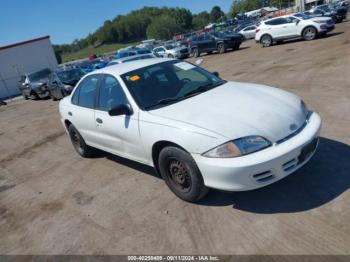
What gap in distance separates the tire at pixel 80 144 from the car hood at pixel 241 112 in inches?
94.5

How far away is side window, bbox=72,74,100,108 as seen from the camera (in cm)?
505

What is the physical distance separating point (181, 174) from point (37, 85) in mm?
17328

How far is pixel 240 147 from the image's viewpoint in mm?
3234

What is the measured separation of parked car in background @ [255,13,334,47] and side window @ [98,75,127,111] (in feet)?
58.7

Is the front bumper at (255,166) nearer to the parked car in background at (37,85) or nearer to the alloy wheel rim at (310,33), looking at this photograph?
the parked car in background at (37,85)

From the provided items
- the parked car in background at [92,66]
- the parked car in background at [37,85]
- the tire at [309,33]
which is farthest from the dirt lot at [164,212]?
the tire at [309,33]

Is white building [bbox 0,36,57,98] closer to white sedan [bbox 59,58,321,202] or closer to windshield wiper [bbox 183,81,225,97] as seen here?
white sedan [bbox 59,58,321,202]

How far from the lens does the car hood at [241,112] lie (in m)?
3.35

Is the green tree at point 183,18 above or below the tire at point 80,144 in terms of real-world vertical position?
above

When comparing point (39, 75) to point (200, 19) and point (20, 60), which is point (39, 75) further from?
point (200, 19)

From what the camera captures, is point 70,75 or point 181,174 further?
point 70,75

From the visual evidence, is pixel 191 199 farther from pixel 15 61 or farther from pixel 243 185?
pixel 15 61

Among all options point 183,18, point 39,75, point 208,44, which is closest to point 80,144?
point 39,75

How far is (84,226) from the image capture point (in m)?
3.90
